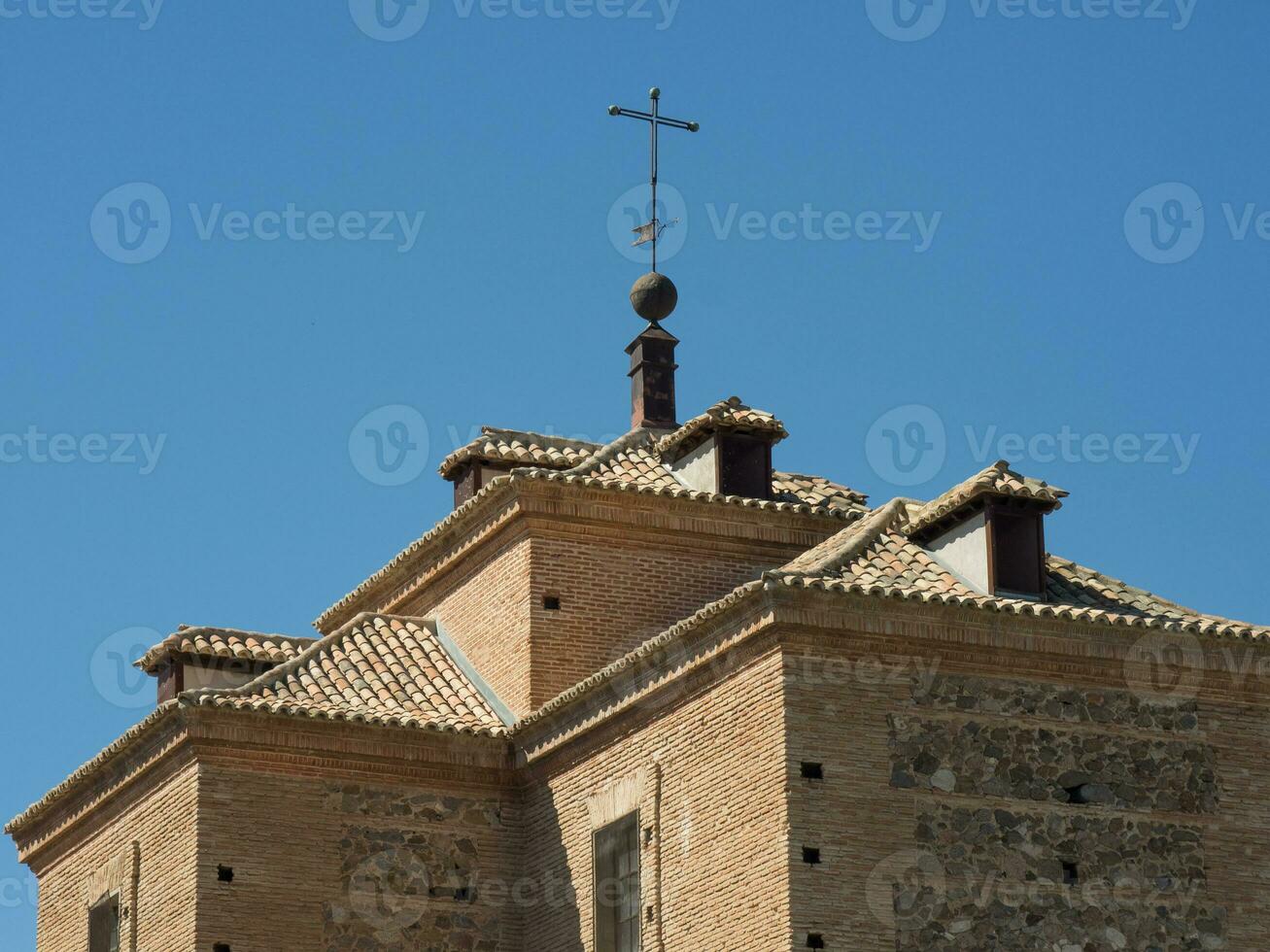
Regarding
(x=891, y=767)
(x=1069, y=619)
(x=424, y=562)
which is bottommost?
(x=891, y=767)

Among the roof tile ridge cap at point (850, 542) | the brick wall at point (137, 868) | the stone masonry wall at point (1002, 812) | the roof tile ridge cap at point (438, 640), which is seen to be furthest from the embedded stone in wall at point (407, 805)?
the stone masonry wall at point (1002, 812)

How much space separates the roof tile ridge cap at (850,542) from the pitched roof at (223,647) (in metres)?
5.38

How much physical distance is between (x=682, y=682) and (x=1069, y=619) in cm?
285

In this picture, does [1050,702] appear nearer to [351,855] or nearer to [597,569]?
[597,569]

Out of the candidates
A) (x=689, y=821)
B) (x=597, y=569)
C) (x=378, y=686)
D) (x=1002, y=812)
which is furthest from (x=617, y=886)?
(x=597, y=569)

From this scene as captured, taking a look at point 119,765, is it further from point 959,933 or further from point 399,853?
point 959,933

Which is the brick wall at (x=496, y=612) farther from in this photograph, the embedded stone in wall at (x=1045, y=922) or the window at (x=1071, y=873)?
the window at (x=1071, y=873)

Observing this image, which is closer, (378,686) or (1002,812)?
(1002,812)

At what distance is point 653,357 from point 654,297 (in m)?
0.57

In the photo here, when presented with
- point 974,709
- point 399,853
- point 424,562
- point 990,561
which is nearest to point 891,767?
point 974,709

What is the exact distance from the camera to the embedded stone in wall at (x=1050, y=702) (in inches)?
694

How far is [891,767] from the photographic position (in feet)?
56.8

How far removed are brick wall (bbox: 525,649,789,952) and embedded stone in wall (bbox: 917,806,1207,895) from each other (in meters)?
1.16

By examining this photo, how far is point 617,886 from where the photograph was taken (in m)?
19.0
